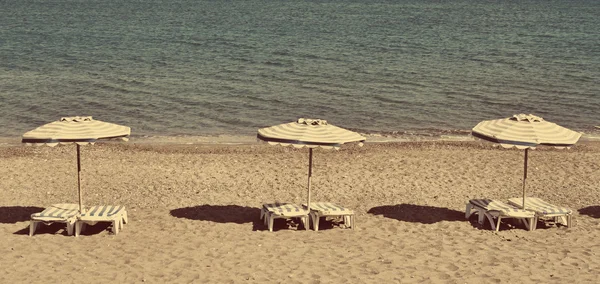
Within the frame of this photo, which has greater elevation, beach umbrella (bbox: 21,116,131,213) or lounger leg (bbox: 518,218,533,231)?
beach umbrella (bbox: 21,116,131,213)

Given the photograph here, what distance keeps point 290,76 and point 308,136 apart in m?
25.8

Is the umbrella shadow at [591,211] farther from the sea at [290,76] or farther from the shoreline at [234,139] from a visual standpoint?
the sea at [290,76]

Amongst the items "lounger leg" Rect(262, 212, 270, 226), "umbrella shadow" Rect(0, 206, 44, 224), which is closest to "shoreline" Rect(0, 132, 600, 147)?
"umbrella shadow" Rect(0, 206, 44, 224)

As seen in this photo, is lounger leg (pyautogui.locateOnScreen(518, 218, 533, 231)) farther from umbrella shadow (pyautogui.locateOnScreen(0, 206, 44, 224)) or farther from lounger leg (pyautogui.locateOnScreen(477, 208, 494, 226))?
umbrella shadow (pyautogui.locateOnScreen(0, 206, 44, 224))

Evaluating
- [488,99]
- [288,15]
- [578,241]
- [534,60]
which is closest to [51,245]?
[578,241]

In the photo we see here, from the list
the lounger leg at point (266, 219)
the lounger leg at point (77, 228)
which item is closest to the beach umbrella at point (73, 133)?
the lounger leg at point (77, 228)

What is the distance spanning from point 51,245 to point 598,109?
25355 mm

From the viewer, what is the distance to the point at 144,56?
1873 inches

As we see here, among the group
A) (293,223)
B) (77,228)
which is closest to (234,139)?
(293,223)

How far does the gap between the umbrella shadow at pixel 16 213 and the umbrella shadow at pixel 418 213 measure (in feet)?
23.0

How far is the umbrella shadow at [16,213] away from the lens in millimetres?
15584

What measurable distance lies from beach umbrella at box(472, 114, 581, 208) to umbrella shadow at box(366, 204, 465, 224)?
2.07m

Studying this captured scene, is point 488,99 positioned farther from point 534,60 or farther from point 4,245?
point 4,245

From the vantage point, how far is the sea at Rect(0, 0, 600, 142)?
30109 mm
